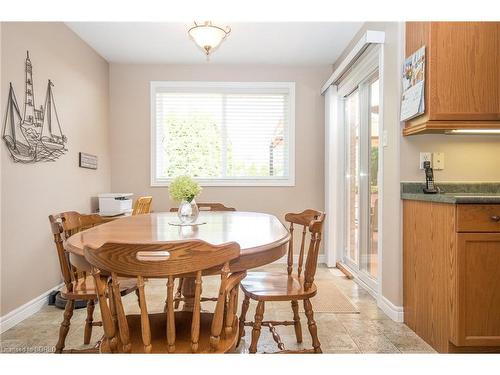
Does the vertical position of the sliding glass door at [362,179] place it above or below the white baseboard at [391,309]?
above

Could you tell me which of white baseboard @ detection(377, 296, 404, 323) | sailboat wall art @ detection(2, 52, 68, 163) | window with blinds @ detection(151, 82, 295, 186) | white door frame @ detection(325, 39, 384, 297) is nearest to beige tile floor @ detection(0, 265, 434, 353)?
white baseboard @ detection(377, 296, 404, 323)

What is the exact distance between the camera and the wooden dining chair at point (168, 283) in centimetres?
115

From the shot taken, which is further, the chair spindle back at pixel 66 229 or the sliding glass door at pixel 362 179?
Result: the sliding glass door at pixel 362 179

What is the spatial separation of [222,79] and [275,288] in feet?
11.0

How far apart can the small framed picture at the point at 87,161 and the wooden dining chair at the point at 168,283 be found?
2.76 m

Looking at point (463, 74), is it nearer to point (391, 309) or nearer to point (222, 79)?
point (391, 309)

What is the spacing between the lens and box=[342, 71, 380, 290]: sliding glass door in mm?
3506

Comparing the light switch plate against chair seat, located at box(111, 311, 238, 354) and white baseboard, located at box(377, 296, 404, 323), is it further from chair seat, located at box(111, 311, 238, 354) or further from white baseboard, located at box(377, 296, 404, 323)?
chair seat, located at box(111, 311, 238, 354)

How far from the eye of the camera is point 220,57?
445 cm

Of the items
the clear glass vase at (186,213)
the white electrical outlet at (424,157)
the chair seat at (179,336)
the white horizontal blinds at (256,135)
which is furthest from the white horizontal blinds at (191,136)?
the chair seat at (179,336)

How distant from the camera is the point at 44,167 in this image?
123 inches

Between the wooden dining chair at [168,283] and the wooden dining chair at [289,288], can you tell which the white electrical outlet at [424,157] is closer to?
the wooden dining chair at [289,288]
